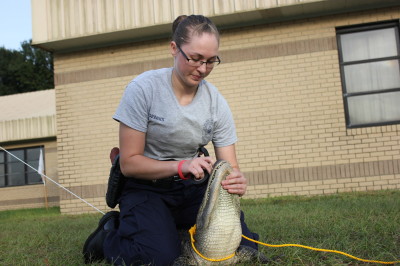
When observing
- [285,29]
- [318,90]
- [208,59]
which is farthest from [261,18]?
[208,59]

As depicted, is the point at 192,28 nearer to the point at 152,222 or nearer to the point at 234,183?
the point at 234,183

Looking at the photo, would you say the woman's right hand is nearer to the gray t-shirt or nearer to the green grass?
the gray t-shirt

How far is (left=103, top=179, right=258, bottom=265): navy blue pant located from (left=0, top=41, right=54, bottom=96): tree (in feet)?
130

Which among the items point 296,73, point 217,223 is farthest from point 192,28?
point 296,73

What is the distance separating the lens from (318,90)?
8.48m

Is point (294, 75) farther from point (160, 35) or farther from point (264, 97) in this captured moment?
point (160, 35)

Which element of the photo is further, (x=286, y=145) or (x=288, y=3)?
(x=286, y=145)

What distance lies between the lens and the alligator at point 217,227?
2.56 metres

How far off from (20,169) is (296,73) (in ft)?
46.3

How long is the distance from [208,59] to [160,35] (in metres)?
6.58

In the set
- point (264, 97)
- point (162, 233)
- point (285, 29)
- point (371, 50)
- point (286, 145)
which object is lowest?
point (162, 233)

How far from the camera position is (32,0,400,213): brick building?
8219mm

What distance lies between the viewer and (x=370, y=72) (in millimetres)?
8594

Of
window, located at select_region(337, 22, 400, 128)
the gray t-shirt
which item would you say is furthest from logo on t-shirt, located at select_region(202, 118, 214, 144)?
window, located at select_region(337, 22, 400, 128)
